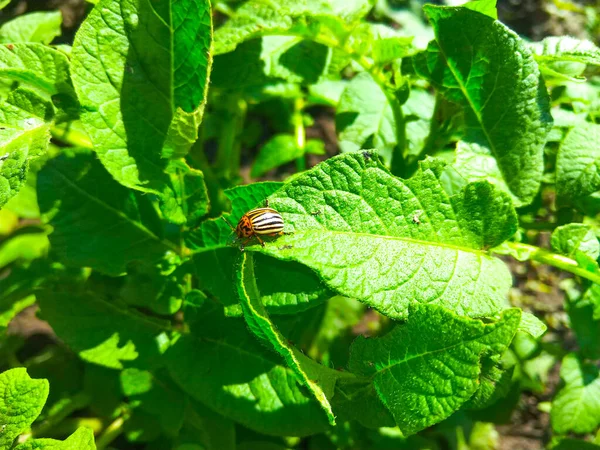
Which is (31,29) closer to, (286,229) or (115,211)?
(115,211)

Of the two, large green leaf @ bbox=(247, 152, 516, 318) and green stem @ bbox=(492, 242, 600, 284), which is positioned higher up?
large green leaf @ bbox=(247, 152, 516, 318)

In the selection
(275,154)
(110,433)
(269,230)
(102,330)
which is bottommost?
(110,433)

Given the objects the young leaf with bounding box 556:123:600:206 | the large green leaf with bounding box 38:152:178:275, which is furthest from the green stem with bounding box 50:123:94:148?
the young leaf with bounding box 556:123:600:206

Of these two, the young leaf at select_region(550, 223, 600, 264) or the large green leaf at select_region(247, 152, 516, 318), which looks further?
the young leaf at select_region(550, 223, 600, 264)

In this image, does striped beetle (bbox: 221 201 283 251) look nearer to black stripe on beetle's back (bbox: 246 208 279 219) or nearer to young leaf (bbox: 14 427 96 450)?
black stripe on beetle's back (bbox: 246 208 279 219)

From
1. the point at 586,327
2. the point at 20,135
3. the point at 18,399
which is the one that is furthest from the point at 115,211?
the point at 586,327

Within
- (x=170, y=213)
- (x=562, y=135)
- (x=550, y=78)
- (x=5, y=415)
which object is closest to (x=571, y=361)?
(x=562, y=135)
